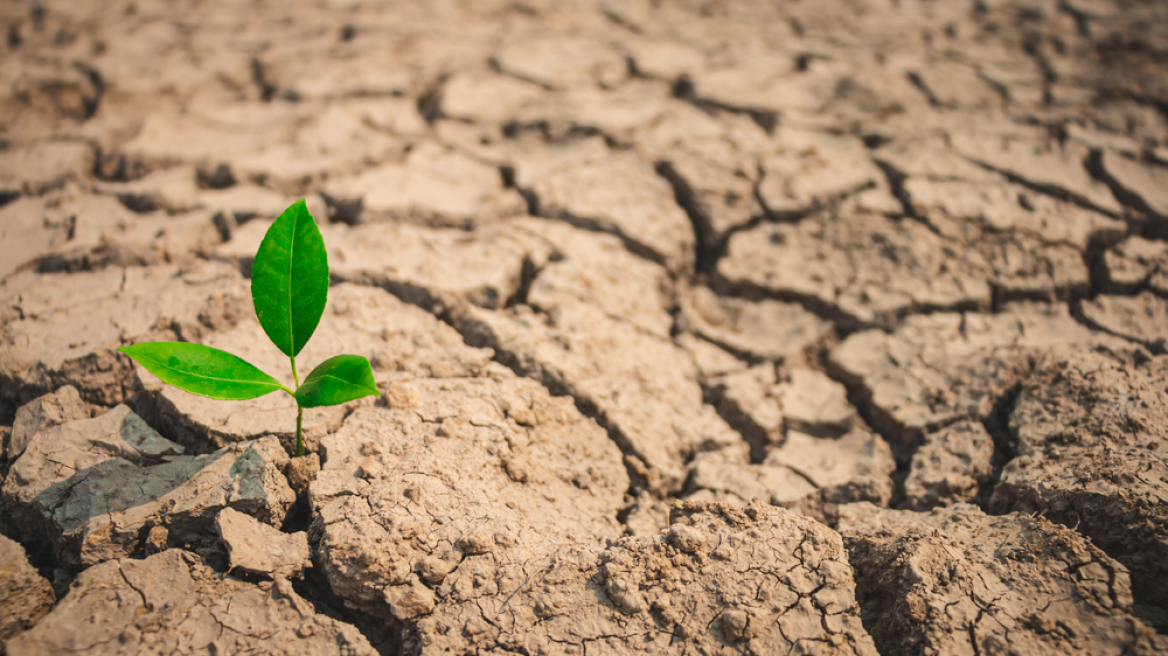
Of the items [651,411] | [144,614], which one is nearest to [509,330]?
[651,411]

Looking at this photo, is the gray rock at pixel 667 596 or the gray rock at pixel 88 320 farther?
the gray rock at pixel 88 320

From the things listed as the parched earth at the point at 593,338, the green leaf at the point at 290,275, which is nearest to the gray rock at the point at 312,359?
the parched earth at the point at 593,338

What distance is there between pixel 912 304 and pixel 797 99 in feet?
3.94

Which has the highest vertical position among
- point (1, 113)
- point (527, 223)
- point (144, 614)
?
point (1, 113)

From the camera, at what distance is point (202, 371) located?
40.7 inches

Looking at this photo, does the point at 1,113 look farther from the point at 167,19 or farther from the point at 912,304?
the point at 912,304

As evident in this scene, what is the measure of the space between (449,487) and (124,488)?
59cm

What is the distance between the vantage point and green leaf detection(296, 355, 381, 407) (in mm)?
1020

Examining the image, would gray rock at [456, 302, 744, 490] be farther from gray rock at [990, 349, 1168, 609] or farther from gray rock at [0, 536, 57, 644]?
gray rock at [0, 536, 57, 644]

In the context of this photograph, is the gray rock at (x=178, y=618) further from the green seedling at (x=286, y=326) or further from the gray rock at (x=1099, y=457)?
the gray rock at (x=1099, y=457)

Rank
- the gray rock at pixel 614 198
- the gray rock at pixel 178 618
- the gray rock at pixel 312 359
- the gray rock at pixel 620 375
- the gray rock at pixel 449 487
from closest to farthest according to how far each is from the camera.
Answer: the gray rock at pixel 178 618 < the gray rock at pixel 449 487 < the gray rock at pixel 312 359 < the gray rock at pixel 620 375 < the gray rock at pixel 614 198

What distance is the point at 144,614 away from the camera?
0.94 metres

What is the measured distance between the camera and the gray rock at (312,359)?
1.18 meters

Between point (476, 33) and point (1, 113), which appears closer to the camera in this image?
point (1, 113)
